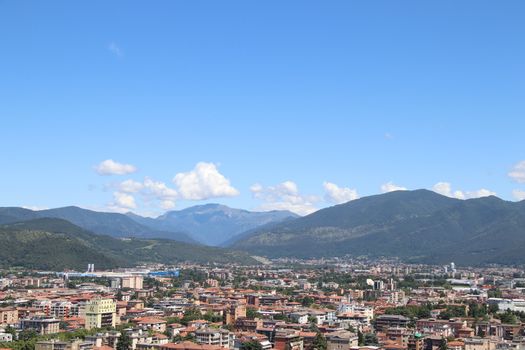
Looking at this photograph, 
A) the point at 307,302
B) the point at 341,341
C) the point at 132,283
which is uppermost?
the point at 132,283

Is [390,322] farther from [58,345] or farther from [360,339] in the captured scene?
[58,345]

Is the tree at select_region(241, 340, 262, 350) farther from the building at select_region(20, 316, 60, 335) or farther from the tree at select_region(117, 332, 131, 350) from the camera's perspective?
the building at select_region(20, 316, 60, 335)

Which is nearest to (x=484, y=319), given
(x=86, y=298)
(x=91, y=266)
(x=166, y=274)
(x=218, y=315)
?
(x=218, y=315)

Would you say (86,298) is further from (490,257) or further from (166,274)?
(490,257)

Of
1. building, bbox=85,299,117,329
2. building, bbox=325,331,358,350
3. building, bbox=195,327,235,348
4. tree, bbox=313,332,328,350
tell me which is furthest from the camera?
building, bbox=85,299,117,329

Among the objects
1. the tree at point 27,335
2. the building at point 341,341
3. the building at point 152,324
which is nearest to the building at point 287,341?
the building at point 341,341

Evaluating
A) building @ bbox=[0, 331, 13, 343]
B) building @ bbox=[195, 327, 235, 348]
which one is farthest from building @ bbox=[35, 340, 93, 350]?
building @ bbox=[195, 327, 235, 348]

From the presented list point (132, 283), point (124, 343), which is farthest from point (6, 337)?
point (132, 283)

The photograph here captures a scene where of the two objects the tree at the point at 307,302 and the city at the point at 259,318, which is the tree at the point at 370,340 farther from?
the tree at the point at 307,302
